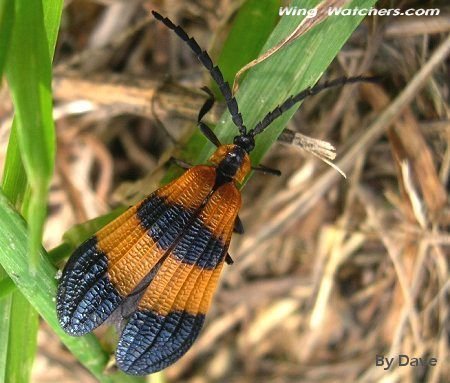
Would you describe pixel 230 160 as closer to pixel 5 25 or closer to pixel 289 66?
pixel 289 66

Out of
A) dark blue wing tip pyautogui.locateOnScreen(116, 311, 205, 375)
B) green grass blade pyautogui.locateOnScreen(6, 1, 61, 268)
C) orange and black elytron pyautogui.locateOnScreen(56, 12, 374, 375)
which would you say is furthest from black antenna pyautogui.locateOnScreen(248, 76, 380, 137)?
green grass blade pyautogui.locateOnScreen(6, 1, 61, 268)

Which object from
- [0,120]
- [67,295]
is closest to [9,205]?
[67,295]

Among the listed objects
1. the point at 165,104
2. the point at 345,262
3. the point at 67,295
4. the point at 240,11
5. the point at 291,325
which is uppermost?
the point at 240,11

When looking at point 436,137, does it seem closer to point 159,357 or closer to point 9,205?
point 159,357

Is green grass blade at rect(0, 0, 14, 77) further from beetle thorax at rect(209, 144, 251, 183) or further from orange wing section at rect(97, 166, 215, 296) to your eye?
beetle thorax at rect(209, 144, 251, 183)

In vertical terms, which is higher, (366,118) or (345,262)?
(366,118)

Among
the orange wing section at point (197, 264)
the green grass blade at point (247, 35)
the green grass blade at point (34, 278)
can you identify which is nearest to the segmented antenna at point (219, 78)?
the green grass blade at point (247, 35)
